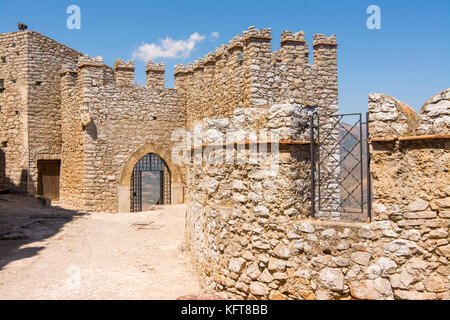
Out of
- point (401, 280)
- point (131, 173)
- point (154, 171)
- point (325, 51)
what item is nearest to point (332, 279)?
point (401, 280)

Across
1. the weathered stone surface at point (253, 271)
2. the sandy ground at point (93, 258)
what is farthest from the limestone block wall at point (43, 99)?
the weathered stone surface at point (253, 271)

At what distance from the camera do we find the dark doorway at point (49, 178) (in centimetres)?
1593

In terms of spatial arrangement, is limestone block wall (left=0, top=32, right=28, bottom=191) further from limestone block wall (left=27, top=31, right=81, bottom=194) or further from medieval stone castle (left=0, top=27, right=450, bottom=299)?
medieval stone castle (left=0, top=27, right=450, bottom=299)

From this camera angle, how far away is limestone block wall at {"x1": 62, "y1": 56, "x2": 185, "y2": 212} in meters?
14.7

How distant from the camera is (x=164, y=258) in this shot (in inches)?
310

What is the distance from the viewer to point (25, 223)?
1070cm

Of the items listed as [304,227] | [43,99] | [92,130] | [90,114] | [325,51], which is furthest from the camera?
[43,99]

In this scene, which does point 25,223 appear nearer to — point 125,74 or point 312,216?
point 125,74

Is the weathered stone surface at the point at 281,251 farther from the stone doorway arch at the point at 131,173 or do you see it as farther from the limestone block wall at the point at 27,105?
the limestone block wall at the point at 27,105

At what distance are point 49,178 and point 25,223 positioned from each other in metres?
5.77

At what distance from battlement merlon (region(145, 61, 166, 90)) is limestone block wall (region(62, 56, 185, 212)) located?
18 centimetres

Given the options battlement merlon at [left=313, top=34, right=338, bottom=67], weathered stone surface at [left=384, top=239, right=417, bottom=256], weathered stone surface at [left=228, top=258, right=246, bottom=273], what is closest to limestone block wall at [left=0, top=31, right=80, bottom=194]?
battlement merlon at [left=313, top=34, right=338, bottom=67]

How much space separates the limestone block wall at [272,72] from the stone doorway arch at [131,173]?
11.0 ft
